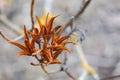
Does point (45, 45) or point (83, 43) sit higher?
point (45, 45)

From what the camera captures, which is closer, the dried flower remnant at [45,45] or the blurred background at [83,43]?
the dried flower remnant at [45,45]

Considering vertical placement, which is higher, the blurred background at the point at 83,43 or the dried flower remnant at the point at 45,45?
the dried flower remnant at the point at 45,45

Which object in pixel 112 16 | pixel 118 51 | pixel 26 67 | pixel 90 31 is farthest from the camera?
pixel 112 16

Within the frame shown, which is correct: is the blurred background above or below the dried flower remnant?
below

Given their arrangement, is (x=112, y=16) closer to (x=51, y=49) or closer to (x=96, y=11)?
(x=96, y=11)

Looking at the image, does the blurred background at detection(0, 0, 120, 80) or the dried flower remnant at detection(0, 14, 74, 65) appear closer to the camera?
the dried flower remnant at detection(0, 14, 74, 65)

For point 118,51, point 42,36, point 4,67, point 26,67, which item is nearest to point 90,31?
point 118,51

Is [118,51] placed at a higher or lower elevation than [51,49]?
lower

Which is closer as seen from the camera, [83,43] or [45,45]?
[45,45]
